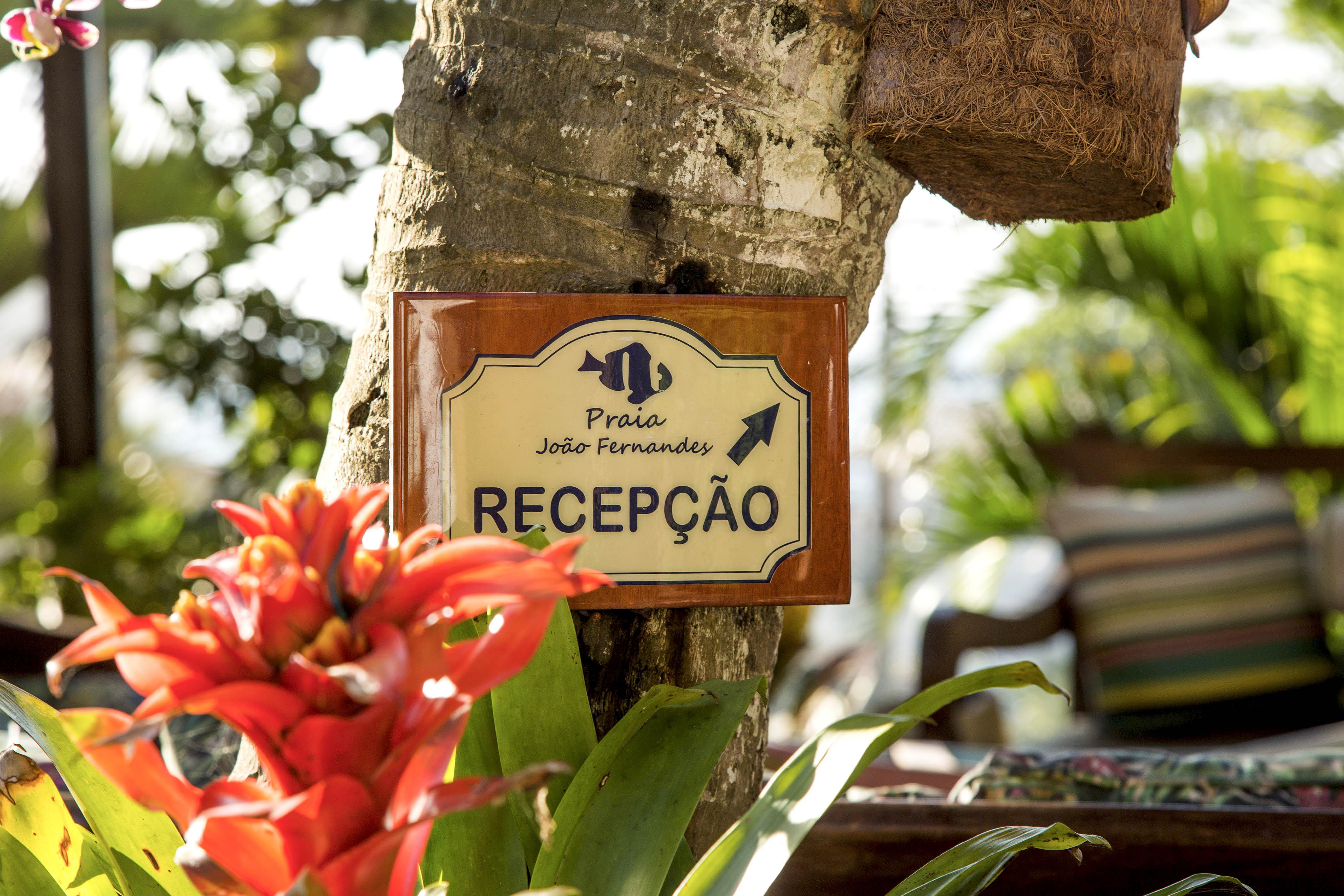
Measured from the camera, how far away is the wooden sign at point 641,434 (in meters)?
0.53

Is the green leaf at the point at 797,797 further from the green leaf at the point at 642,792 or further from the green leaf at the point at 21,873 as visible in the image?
the green leaf at the point at 21,873

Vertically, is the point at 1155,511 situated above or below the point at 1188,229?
below

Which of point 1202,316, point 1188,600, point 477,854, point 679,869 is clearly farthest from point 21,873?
point 1202,316

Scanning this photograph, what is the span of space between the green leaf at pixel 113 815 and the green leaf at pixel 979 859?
302 mm

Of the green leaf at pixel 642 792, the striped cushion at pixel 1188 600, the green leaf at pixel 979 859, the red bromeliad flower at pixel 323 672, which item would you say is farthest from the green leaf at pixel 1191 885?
the striped cushion at pixel 1188 600

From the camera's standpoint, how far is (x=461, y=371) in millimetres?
529

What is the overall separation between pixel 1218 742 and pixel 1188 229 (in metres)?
1.47

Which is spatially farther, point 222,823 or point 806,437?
point 806,437

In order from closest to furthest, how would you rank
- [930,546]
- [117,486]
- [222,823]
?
[222,823] < [117,486] < [930,546]

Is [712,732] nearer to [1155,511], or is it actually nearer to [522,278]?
[522,278]

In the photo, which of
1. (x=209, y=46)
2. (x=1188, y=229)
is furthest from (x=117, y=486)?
(x=1188, y=229)

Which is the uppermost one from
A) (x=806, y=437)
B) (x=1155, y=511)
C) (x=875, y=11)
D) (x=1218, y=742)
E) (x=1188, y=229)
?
(x=1188, y=229)

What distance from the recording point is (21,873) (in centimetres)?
40

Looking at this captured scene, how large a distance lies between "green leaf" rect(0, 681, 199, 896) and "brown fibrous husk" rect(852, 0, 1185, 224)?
0.47 meters
